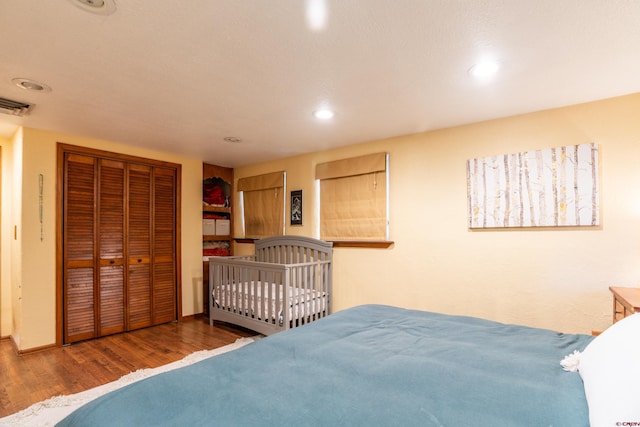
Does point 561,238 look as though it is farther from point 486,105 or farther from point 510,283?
point 486,105

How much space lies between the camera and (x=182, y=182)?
14.8ft

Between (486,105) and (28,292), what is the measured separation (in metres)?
4.71

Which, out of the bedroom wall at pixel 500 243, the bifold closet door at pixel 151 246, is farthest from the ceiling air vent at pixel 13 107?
the bedroom wall at pixel 500 243

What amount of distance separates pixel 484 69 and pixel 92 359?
4143 millimetres

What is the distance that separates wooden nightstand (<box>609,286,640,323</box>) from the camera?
1763 millimetres

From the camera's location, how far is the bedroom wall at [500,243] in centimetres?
241

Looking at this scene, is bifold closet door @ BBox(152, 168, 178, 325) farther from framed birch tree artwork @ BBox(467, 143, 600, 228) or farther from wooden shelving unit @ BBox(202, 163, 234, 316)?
framed birch tree artwork @ BBox(467, 143, 600, 228)

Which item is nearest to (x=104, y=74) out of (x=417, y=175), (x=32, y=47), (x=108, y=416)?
(x=32, y=47)

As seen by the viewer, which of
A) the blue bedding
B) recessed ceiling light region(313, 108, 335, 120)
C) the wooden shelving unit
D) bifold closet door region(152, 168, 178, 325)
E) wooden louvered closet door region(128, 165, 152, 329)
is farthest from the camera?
the wooden shelving unit

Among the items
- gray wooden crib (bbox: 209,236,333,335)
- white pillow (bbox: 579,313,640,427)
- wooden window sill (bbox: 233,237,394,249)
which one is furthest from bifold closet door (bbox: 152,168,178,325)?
white pillow (bbox: 579,313,640,427)

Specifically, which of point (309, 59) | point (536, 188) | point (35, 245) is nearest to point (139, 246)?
point (35, 245)

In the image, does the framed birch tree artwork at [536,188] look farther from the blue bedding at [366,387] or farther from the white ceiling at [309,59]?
the blue bedding at [366,387]

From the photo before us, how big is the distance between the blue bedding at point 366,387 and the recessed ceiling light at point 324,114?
1893mm

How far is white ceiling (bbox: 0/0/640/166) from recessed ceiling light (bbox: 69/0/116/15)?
0.03m
